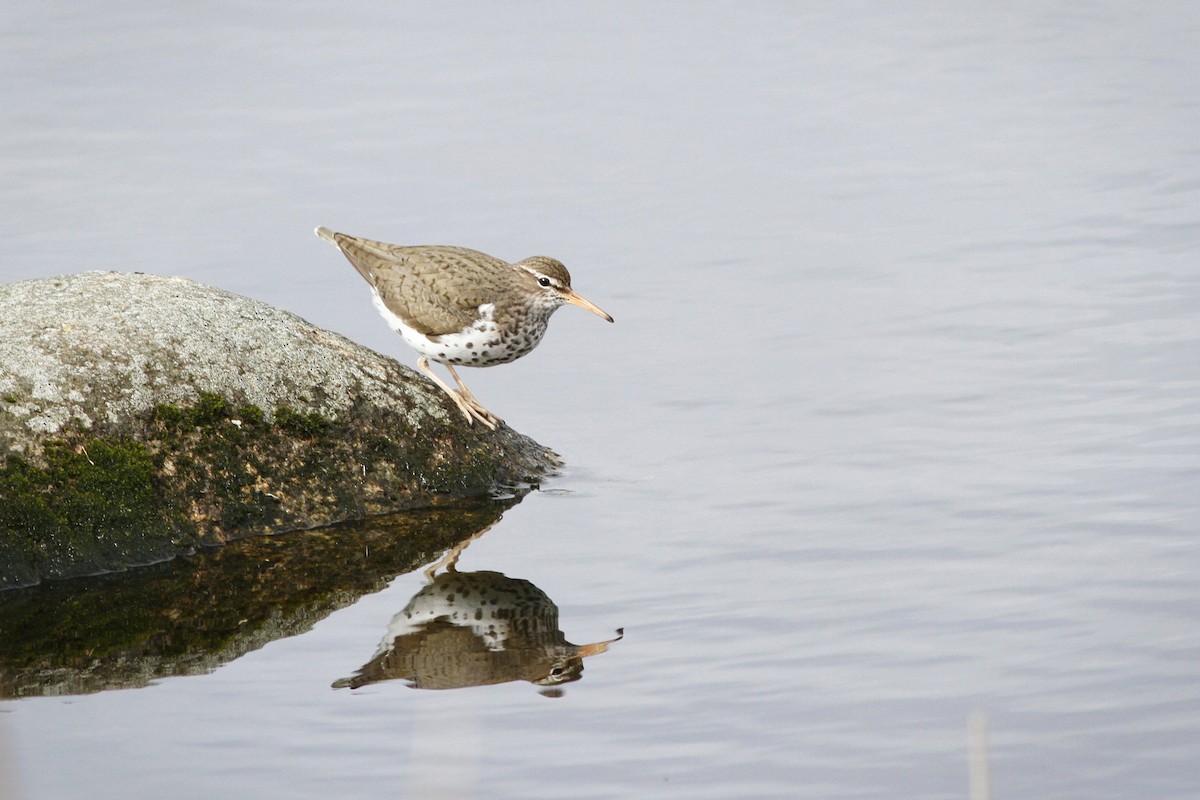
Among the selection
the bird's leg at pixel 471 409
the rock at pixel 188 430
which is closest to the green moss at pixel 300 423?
the rock at pixel 188 430

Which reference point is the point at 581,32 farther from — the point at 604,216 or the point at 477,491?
the point at 477,491

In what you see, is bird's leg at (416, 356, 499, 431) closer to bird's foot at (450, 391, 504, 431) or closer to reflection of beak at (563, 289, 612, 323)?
bird's foot at (450, 391, 504, 431)

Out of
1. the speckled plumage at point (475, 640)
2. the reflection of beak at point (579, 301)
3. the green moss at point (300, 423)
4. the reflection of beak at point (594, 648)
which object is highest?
the reflection of beak at point (579, 301)

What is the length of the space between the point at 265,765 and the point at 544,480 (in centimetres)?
396

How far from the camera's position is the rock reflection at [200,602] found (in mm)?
7988

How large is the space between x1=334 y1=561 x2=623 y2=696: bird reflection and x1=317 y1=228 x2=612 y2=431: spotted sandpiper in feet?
5.90

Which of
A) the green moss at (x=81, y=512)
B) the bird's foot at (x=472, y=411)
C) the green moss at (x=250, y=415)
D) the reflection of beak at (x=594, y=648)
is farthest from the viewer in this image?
the bird's foot at (x=472, y=411)

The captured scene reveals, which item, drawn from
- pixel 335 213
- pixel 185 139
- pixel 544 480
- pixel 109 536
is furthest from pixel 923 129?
pixel 109 536

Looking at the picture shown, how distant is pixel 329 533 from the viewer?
9.59 m

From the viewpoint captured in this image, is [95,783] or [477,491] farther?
[477,491]

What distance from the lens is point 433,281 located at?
11.1 m

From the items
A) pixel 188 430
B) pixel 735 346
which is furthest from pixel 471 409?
pixel 735 346

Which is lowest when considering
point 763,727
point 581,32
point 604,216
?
point 763,727

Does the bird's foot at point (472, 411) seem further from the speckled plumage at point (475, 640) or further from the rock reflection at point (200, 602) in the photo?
the speckled plumage at point (475, 640)
